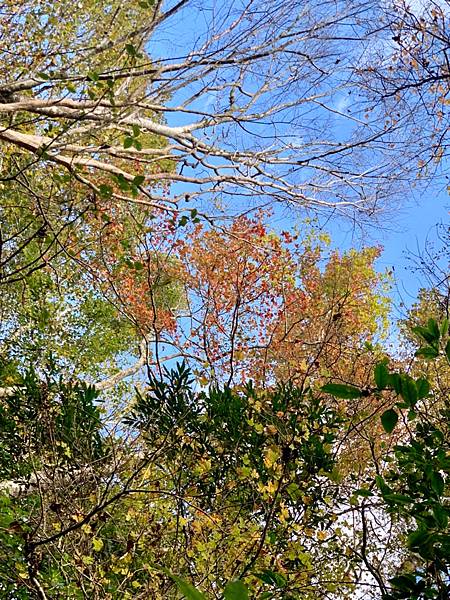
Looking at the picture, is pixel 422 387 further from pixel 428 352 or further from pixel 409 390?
pixel 428 352

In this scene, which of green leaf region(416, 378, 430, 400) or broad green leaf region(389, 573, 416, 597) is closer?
green leaf region(416, 378, 430, 400)

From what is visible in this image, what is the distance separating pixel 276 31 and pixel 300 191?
206 centimetres

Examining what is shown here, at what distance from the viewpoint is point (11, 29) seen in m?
8.38

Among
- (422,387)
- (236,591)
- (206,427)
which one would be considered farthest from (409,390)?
(206,427)

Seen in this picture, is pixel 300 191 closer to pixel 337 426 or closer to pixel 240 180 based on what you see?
pixel 240 180

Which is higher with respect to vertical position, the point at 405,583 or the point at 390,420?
the point at 390,420

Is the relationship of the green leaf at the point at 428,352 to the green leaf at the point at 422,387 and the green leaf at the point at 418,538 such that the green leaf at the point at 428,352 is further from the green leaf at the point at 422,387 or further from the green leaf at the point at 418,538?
the green leaf at the point at 418,538

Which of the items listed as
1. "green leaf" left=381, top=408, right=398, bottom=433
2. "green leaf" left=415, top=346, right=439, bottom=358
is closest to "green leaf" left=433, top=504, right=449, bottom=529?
"green leaf" left=381, top=408, right=398, bottom=433

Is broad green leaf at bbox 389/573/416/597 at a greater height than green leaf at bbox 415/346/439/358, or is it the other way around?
green leaf at bbox 415/346/439/358

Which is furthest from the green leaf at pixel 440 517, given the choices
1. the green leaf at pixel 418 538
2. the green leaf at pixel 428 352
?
the green leaf at pixel 428 352

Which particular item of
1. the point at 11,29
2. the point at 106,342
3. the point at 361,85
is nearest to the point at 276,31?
the point at 361,85

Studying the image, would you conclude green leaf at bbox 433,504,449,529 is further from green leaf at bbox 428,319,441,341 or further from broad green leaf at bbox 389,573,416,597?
green leaf at bbox 428,319,441,341

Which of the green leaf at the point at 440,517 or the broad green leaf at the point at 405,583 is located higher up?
the green leaf at the point at 440,517

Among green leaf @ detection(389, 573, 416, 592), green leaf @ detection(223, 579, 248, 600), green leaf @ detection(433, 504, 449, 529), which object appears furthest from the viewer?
green leaf @ detection(389, 573, 416, 592)
